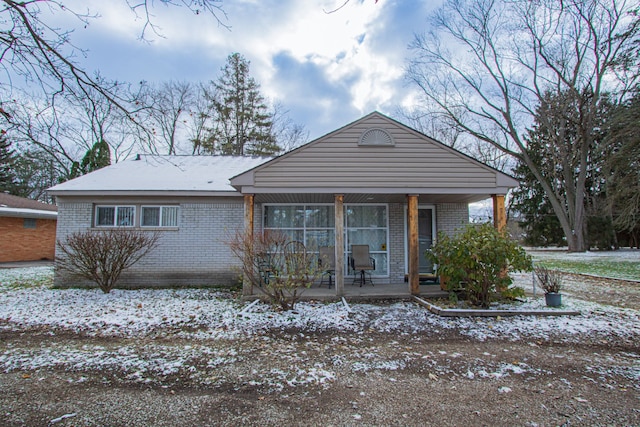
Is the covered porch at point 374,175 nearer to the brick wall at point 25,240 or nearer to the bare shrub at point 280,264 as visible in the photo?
the bare shrub at point 280,264

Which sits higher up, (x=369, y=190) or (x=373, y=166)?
(x=373, y=166)

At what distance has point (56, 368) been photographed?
12.9 feet

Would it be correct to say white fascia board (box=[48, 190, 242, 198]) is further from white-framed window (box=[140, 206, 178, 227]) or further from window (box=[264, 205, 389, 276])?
window (box=[264, 205, 389, 276])

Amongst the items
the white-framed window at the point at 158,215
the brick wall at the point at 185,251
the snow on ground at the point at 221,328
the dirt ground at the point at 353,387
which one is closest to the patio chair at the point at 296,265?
the snow on ground at the point at 221,328

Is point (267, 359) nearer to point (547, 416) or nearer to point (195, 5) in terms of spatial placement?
point (547, 416)

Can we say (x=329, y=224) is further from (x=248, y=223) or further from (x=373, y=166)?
(x=248, y=223)

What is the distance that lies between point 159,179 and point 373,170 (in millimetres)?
6659

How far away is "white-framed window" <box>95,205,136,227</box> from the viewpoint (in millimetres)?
9516

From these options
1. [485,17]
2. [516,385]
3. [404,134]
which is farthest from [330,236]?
[485,17]

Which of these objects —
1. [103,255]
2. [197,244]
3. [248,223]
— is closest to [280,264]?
[248,223]

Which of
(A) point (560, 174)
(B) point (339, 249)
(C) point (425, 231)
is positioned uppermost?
(A) point (560, 174)

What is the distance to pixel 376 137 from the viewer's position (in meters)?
7.69

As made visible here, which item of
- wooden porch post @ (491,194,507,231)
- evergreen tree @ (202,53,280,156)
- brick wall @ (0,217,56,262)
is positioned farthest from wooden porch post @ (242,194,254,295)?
brick wall @ (0,217,56,262)

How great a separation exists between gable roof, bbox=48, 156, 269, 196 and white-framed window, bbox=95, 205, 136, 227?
58 centimetres
